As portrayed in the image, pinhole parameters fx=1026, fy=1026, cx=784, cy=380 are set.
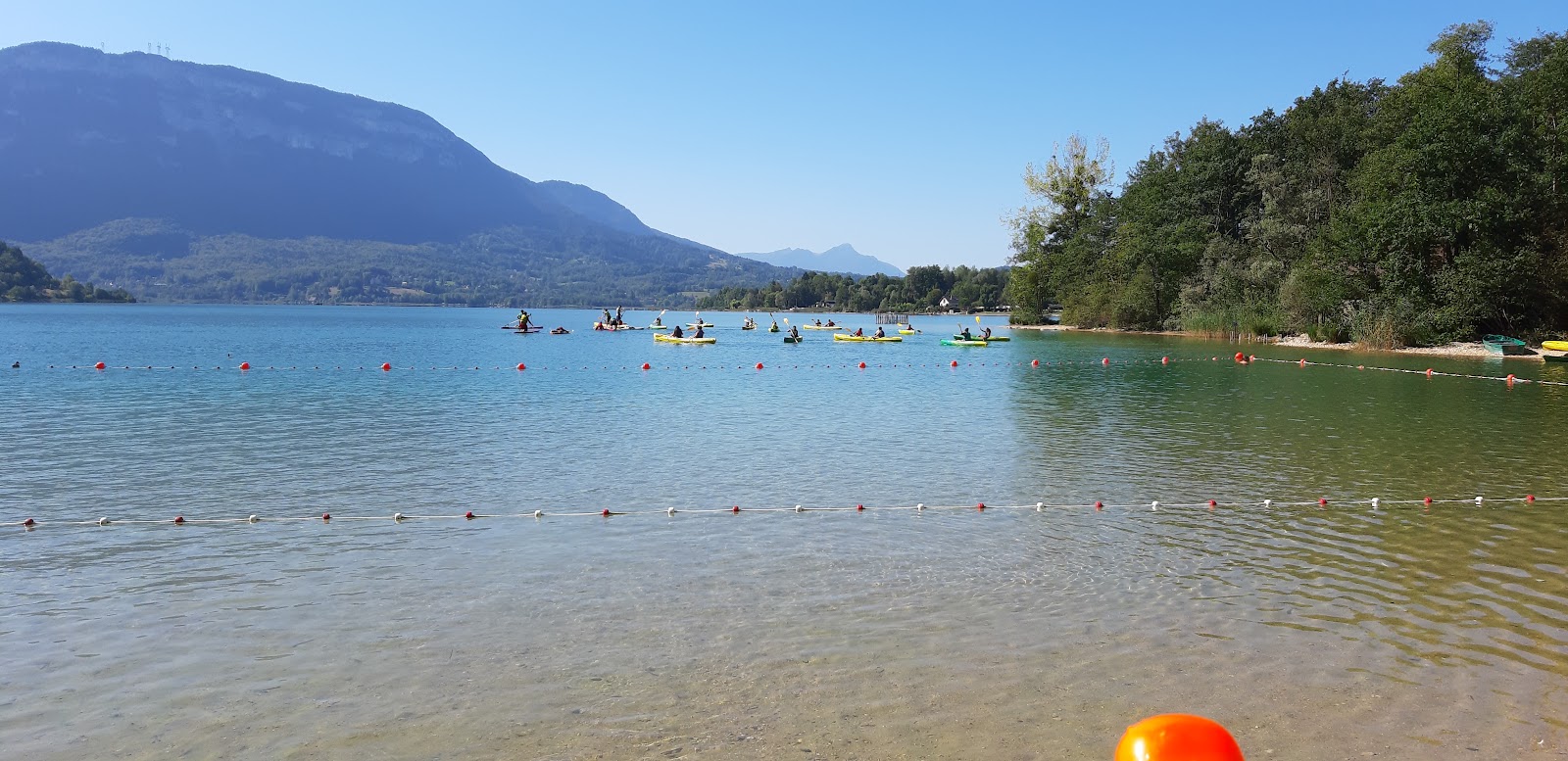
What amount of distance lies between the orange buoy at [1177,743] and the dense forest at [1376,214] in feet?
169

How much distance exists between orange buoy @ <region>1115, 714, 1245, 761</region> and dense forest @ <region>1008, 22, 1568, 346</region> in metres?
51.5

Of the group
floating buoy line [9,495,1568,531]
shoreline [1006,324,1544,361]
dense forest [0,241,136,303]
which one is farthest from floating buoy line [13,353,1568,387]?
dense forest [0,241,136,303]

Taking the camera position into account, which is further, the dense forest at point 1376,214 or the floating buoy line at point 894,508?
the dense forest at point 1376,214

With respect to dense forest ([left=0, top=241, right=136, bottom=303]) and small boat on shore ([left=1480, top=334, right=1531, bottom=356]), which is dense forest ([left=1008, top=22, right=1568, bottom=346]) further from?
dense forest ([left=0, top=241, right=136, bottom=303])

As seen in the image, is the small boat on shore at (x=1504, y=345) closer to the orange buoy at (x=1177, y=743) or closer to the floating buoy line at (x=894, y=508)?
the floating buoy line at (x=894, y=508)

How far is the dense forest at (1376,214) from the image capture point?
153 ft

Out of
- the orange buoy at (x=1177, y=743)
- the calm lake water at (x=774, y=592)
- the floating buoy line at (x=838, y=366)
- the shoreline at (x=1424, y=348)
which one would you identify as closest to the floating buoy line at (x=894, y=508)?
the calm lake water at (x=774, y=592)

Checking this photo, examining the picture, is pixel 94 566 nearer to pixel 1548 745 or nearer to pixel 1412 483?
pixel 1548 745

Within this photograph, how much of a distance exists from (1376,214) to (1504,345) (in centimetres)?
843

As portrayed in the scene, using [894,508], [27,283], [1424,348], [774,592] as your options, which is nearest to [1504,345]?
[1424,348]

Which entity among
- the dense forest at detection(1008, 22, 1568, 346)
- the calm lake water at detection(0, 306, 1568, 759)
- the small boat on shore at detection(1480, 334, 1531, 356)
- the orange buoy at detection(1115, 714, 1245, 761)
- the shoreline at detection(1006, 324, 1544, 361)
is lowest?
the calm lake water at detection(0, 306, 1568, 759)

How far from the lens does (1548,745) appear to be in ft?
21.1

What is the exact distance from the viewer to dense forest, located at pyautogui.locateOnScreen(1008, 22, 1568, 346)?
153 ft

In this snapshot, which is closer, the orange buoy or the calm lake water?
the orange buoy
